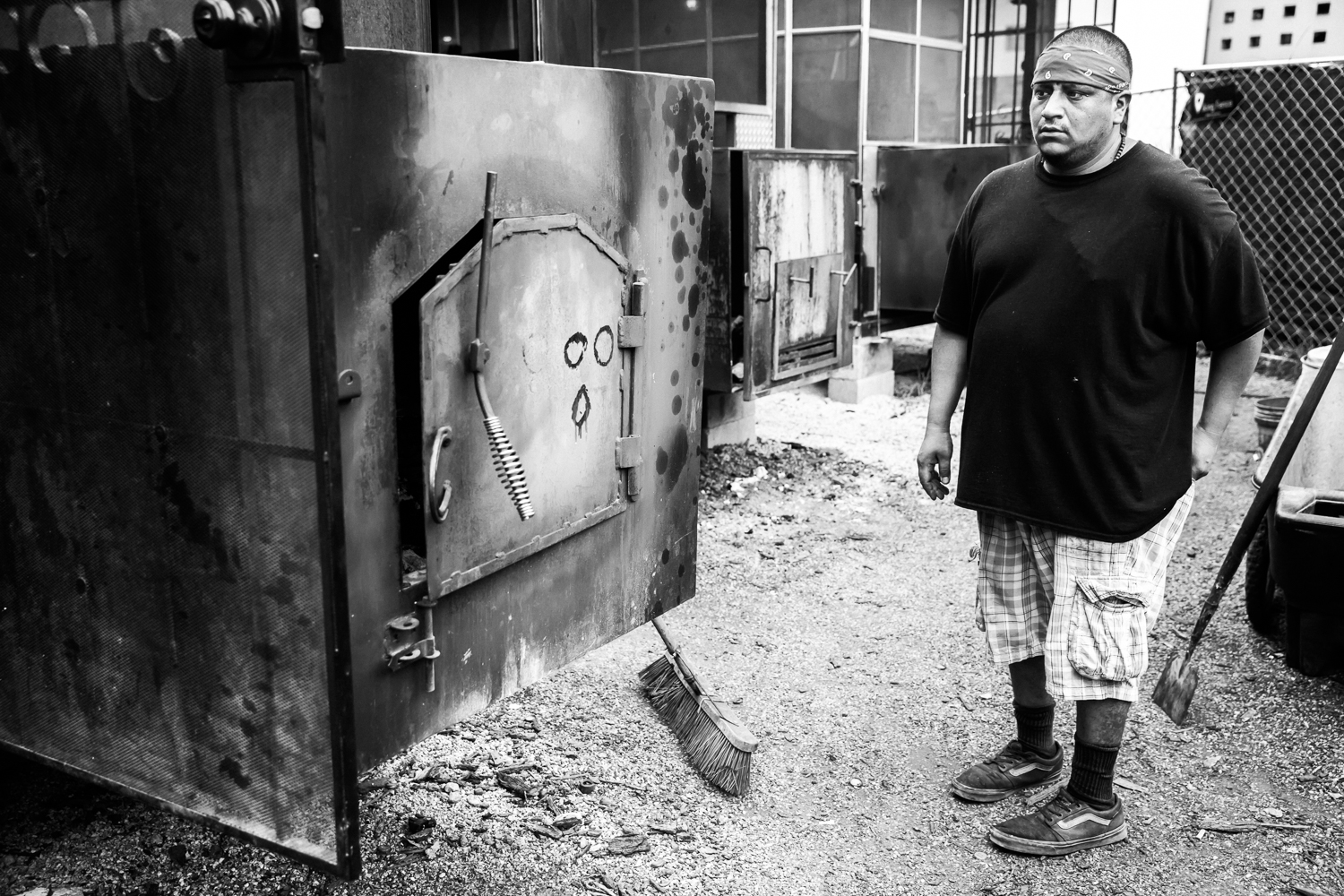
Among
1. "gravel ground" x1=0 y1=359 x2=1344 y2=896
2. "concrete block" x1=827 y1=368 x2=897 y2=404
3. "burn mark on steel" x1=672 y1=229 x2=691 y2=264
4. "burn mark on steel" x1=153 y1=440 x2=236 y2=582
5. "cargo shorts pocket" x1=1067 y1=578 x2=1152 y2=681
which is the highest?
"burn mark on steel" x1=672 y1=229 x2=691 y2=264

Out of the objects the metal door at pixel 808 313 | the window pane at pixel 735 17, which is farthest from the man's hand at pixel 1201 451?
the window pane at pixel 735 17

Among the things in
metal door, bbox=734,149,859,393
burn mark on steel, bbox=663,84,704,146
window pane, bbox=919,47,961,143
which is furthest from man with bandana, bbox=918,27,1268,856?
window pane, bbox=919,47,961,143

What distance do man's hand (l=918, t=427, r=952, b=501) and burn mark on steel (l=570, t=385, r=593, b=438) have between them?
0.99m

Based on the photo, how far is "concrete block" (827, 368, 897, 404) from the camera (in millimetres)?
7879

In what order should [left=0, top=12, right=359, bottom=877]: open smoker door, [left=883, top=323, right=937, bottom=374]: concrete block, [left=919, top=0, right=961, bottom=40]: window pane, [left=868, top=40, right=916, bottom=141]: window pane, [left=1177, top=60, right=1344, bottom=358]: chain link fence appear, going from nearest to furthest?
[left=0, top=12, right=359, bottom=877]: open smoker door
[left=868, top=40, right=916, bottom=141]: window pane
[left=919, top=0, right=961, bottom=40]: window pane
[left=1177, top=60, right=1344, bottom=358]: chain link fence
[left=883, top=323, right=937, bottom=374]: concrete block

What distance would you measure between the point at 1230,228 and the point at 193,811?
245 centimetres

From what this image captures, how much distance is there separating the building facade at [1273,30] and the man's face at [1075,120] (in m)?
8.00

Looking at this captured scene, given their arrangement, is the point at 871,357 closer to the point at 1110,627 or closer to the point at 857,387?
the point at 857,387

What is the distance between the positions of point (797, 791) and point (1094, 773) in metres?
0.78

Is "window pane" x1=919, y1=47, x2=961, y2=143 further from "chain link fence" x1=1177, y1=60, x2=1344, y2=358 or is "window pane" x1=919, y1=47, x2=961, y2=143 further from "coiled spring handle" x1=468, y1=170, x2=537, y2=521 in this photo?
"coiled spring handle" x1=468, y1=170, x2=537, y2=521

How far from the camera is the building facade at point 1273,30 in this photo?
920 cm

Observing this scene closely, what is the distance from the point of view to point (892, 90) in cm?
752

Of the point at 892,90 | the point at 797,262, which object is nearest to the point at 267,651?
the point at 797,262

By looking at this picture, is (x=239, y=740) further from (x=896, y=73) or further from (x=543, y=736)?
(x=896, y=73)
